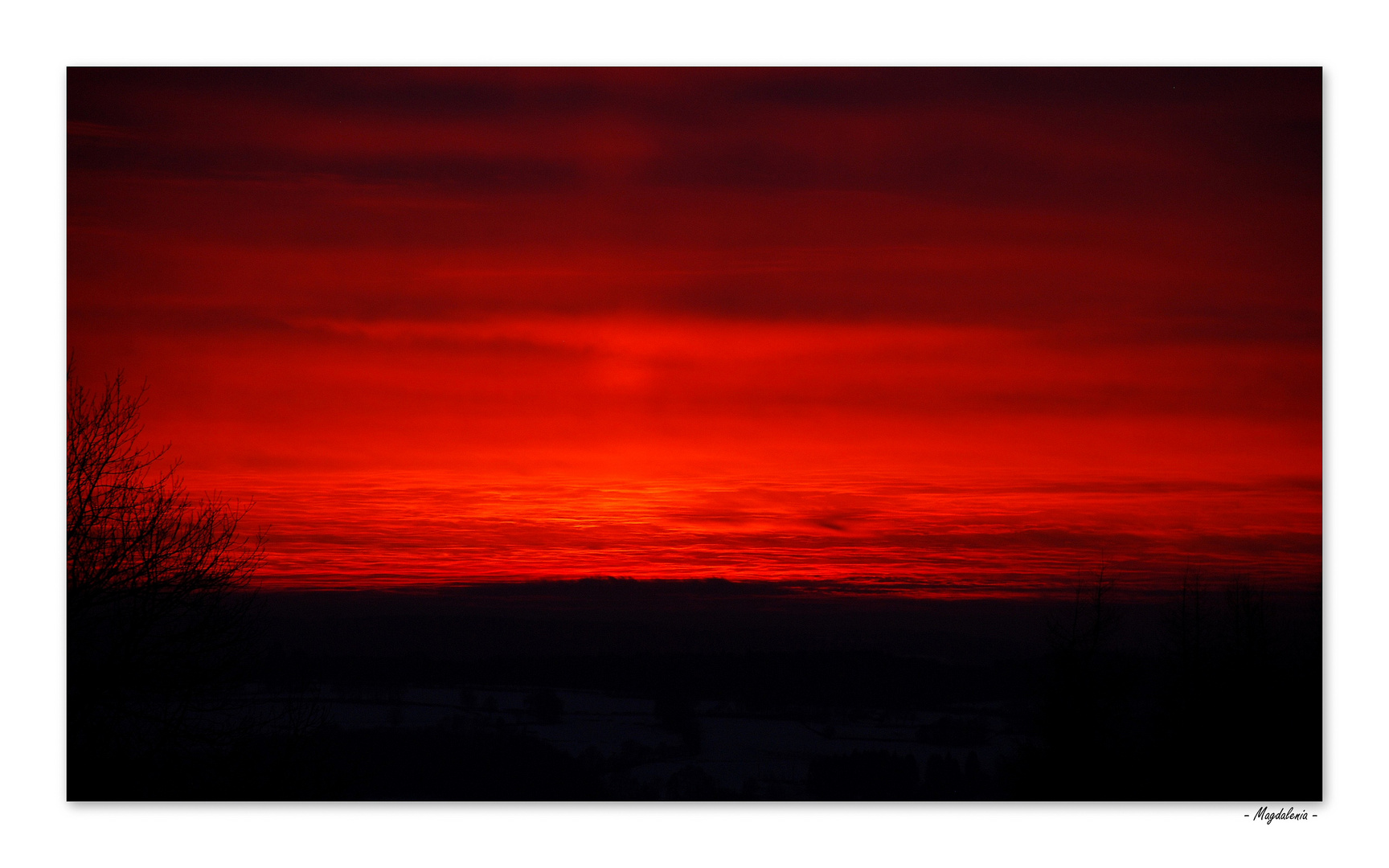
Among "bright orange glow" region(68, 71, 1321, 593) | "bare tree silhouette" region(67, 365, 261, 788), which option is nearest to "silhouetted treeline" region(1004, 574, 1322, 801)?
"bright orange glow" region(68, 71, 1321, 593)

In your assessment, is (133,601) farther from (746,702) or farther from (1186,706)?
(1186,706)

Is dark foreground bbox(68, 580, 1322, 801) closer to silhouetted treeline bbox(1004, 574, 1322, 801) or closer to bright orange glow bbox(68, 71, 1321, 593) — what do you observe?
silhouetted treeline bbox(1004, 574, 1322, 801)

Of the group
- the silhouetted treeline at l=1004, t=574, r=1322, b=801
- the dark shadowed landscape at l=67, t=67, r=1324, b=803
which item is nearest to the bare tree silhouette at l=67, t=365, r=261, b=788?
the dark shadowed landscape at l=67, t=67, r=1324, b=803

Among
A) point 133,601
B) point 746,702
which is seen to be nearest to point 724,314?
point 746,702

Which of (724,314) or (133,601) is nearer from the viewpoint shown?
(133,601)

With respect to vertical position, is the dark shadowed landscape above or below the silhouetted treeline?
above

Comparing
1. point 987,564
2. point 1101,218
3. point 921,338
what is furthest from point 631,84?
point 987,564
